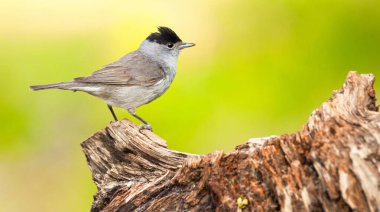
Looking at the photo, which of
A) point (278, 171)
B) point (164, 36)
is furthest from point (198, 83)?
point (278, 171)

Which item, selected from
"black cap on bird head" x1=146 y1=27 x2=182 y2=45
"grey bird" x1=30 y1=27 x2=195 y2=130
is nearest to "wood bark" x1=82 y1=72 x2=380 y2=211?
"grey bird" x1=30 y1=27 x2=195 y2=130

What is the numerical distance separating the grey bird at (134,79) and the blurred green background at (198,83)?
0.80 metres

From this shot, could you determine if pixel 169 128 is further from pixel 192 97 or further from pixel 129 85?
pixel 129 85

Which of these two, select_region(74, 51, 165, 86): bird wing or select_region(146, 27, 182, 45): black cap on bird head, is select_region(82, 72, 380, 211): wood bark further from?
select_region(146, 27, 182, 45): black cap on bird head

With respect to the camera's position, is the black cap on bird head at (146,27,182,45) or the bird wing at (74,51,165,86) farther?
the black cap on bird head at (146,27,182,45)

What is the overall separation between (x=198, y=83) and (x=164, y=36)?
105 cm

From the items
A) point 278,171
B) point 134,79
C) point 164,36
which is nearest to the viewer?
point 278,171

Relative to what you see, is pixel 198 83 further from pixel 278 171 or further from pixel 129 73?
pixel 278 171

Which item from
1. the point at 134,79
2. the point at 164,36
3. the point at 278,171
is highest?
the point at 164,36

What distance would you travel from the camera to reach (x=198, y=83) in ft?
29.6

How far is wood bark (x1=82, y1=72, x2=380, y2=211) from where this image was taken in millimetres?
4156

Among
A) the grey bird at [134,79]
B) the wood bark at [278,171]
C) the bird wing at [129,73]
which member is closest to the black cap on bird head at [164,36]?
the grey bird at [134,79]

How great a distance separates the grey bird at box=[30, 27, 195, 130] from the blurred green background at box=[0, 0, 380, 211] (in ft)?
2.63

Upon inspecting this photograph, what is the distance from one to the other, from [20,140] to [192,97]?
81.9 inches
